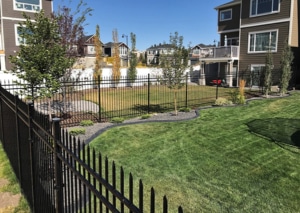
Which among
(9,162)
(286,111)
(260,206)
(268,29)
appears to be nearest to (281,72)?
(286,111)

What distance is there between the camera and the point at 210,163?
677 cm

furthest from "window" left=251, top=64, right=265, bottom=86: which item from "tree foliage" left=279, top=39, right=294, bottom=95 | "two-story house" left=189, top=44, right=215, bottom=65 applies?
"two-story house" left=189, top=44, right=215, bottom=65

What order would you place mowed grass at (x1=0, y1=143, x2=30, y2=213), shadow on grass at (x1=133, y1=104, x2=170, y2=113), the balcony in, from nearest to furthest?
mowed grass at (x1=0, y1=143, x2=30, y2=213), shadow on grass at (x1=133, y1=104, x2=170, y2=113), the balcony

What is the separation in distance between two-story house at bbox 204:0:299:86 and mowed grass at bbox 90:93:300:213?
13.5 m

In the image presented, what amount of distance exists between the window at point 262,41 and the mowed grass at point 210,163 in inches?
556

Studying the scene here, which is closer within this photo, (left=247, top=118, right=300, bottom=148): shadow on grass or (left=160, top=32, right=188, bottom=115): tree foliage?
(left=247, top=118, right=300, bottom=148): shadow on grass

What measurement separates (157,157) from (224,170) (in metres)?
1.88

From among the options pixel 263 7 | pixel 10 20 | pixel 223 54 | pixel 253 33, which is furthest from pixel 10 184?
pixel 10 20

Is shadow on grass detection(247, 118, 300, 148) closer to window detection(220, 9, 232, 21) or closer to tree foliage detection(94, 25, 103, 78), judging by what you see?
tree foliage detection(94, 25, 103, 78)

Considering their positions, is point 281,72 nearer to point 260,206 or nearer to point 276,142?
point 276,142

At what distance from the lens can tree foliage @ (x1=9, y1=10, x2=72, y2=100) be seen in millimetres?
9025

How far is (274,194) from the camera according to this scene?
17.1 ft

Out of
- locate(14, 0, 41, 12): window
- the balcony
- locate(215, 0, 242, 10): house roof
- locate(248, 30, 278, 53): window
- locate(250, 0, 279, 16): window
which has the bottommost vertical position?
the balcony

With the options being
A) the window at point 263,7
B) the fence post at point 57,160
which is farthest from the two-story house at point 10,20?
the fence post at point 57,160
